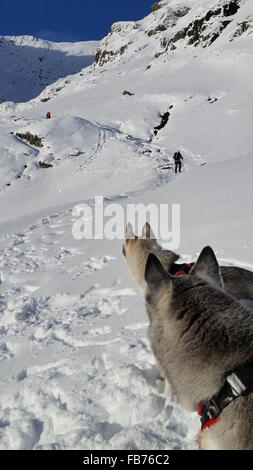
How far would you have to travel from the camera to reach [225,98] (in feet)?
111

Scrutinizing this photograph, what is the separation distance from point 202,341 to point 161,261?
236cm

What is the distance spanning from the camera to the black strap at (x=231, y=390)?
172cm

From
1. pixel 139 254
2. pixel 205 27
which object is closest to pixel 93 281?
pixel 139 254

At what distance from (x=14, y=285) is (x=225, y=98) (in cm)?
3396

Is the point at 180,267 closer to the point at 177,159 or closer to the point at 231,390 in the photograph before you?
the point at 231,390

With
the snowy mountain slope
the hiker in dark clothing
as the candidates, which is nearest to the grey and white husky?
the hiker in dark clothing

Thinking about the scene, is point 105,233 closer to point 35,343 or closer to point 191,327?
point 35,343

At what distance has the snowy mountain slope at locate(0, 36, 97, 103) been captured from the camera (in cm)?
10631

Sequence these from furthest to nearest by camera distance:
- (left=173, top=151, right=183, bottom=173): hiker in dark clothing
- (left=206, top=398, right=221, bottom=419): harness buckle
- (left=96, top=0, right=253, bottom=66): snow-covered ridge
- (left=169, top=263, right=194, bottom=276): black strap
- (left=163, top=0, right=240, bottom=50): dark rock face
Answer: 1. (left=163, top=0, right=240, bottom=50): dark rock face
2. (left=96, top=0, right=253, bottom=66): snow-covered ridge
3. (left=173, top=151, right=183, bottom=173): hiker in dark clothing
4. (left=169, top=263, right=194, bottom=276): black strap
5. (left=206, top=398, right=221, bottom=419): harness buckle

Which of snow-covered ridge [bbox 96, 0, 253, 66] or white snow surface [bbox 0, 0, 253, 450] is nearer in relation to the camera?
white snow surface [bbox 0, 0, 253, 450]

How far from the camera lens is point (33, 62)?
131m

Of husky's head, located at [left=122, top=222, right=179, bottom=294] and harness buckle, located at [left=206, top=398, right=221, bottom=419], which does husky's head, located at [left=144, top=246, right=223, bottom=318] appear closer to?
harness buckle, located at [left=206, top=398, right=221, bottom=419]

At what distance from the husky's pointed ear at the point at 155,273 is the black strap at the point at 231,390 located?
674 mm

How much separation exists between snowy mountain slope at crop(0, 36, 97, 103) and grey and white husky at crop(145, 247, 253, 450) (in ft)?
352
